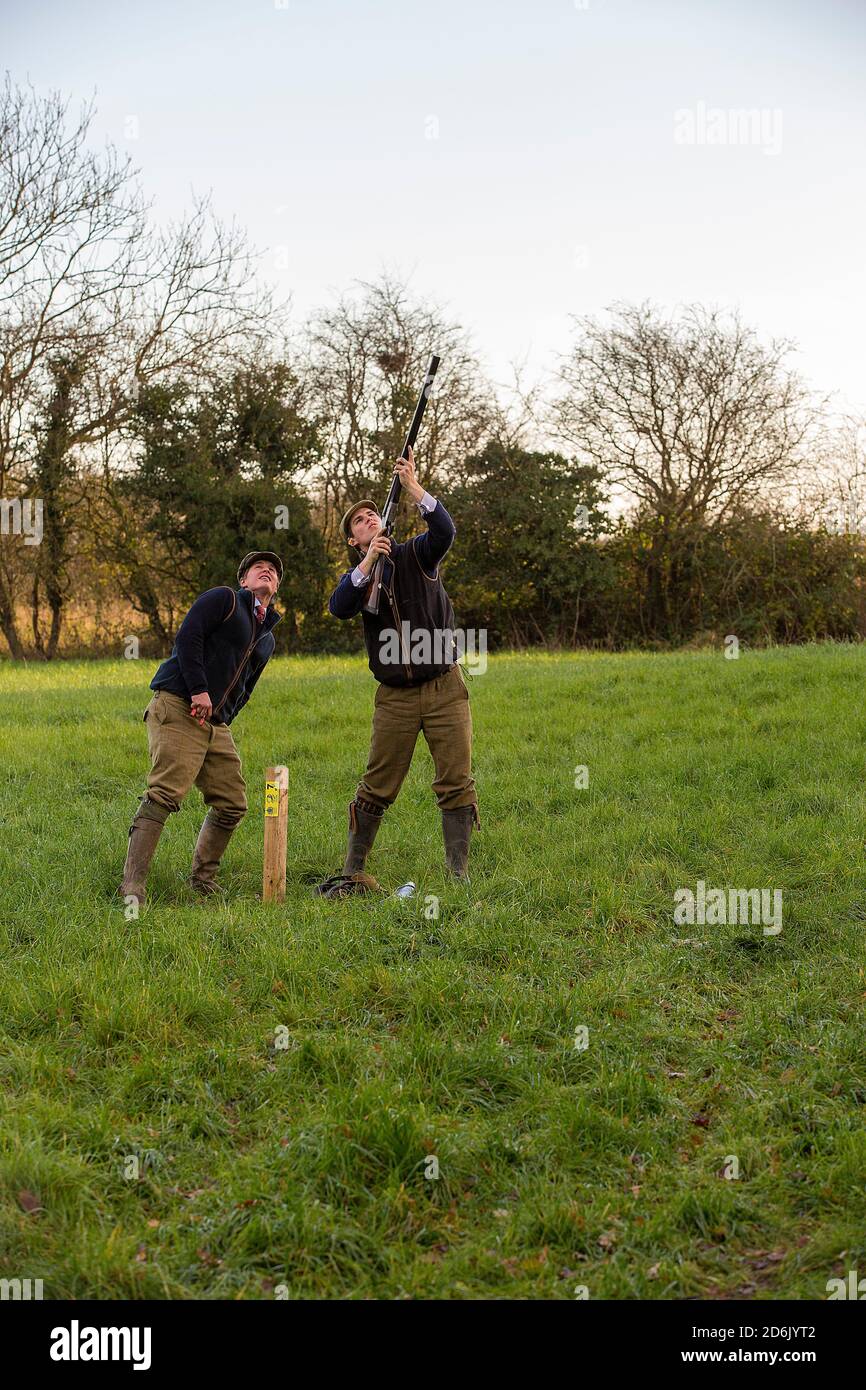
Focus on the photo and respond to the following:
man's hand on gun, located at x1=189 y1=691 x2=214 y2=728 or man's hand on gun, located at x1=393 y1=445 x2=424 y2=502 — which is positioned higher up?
man's hand on gun, located at x1=393 y1=445 x2=424 y2=502

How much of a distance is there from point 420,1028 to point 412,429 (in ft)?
12.3

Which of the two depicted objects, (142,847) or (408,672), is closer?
(142,847)

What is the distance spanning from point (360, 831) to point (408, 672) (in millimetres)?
1053

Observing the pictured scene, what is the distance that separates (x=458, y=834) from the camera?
6.78 metres

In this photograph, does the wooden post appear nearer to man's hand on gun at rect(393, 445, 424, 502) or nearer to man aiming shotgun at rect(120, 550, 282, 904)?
man aiming shotgun at rect(120, 550, 282, 904)

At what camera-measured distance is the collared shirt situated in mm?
6383

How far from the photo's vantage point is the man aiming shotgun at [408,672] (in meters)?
6.58

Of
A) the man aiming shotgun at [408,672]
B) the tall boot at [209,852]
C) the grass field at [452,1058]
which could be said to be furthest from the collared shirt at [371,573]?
the grass field at [452,1058]

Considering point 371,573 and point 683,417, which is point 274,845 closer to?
point 371,573

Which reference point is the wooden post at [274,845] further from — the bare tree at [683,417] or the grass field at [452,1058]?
the bare tree at [683,417]

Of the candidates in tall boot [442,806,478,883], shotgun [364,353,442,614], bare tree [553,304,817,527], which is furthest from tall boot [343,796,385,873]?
bare tree [553,304,817,527]

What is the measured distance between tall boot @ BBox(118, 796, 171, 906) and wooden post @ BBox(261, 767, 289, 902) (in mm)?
611

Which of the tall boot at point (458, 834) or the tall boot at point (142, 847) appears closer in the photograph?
the tall boot at point (142, 847)

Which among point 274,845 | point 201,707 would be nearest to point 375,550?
point 201,707
